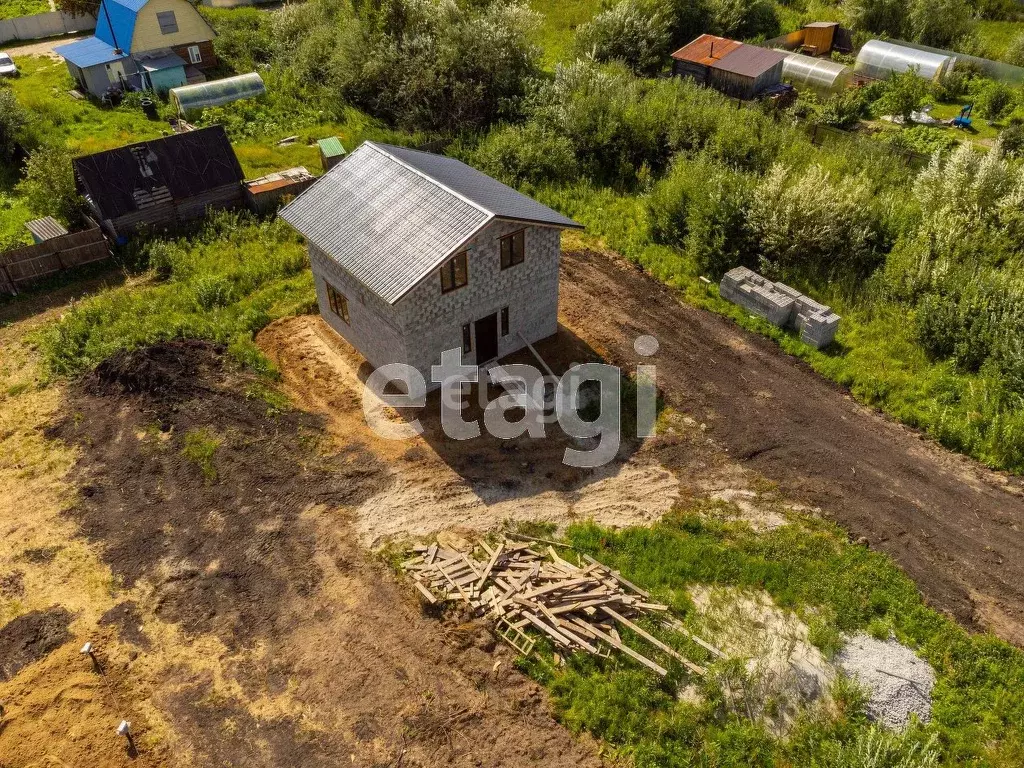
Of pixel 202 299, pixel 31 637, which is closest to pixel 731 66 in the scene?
pixel 202 299

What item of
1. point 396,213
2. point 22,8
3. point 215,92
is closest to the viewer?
point 396,213

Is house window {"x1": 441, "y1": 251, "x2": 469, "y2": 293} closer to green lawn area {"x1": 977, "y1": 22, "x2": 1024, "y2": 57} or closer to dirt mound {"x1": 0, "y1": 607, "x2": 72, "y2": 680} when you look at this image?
dirt mound {"x1": 0, "y1": 607, "x2": 72, "y2": 680}

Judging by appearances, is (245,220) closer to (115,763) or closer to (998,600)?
(115,763)

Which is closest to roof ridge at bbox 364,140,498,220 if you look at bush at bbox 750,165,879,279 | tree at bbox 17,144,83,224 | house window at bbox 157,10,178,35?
bush at bbox 750,165,879,279

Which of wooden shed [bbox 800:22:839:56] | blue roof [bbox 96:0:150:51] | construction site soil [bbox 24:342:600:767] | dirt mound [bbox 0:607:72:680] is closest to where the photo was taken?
construction site soil [bbox 24:342:600:767]

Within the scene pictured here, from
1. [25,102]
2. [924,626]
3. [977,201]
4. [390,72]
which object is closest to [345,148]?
[390,72]

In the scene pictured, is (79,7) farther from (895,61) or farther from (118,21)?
(895,61)

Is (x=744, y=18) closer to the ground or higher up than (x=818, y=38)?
higher up
